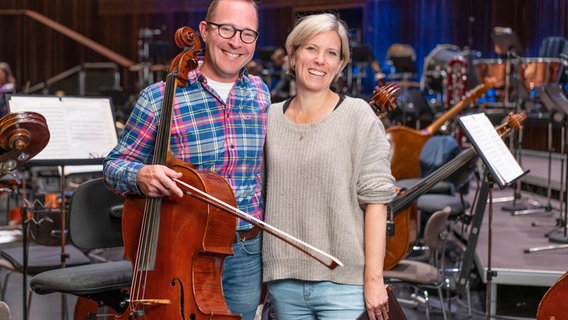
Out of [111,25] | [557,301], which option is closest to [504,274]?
[557,301]

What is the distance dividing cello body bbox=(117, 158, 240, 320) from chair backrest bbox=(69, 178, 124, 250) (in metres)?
1.13

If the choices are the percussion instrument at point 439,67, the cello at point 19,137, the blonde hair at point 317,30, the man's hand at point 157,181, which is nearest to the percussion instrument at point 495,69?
the percussion instrument at point 439,67

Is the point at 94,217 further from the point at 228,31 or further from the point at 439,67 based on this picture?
the point at 439,67

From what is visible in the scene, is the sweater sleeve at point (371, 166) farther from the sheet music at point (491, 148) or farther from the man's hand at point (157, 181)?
the sheet music at point (491, 148)

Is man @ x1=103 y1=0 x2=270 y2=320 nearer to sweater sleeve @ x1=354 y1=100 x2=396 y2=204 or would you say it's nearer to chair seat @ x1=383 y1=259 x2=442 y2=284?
sweater sleeve @ x1=354 y1=100 x2=396 y2=204

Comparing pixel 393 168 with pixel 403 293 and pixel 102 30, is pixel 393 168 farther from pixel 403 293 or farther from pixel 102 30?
pixel 102 30

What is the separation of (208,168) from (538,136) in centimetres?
894

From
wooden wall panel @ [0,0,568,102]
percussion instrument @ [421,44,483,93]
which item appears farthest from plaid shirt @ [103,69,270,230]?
wooden wall panel @ [0,0,568,102]

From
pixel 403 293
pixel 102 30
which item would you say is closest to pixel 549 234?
pixel 403 293

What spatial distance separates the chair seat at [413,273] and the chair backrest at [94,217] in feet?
4.63

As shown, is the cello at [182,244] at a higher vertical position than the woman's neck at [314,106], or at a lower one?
lower

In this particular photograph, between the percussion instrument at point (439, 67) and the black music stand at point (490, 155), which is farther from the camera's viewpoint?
Answer: the percussion instrument at point (439, 67)

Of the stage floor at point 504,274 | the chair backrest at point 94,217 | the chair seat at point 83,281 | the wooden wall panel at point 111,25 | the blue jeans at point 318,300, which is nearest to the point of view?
the blue jeans at point 318,300

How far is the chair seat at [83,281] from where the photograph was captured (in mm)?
3170
